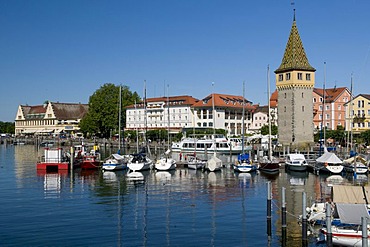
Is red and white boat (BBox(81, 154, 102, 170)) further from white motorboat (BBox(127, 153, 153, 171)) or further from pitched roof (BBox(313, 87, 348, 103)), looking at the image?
pitched roof (BBox(313, 87, 348, 103))

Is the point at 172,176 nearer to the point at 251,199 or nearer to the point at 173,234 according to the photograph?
the point at 251,199

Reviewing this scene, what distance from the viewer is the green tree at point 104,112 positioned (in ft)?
420

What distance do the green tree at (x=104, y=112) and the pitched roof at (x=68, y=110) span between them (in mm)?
38978

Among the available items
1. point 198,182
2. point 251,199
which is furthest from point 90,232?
point 198,182

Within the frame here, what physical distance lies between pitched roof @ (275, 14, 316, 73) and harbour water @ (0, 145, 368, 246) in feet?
116

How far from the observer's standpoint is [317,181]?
4934cm

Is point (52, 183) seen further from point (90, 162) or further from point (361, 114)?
point (361, 114)

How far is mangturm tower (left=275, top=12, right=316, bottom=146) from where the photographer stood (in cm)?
8256

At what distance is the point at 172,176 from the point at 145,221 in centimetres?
2446

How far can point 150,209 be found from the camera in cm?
3253

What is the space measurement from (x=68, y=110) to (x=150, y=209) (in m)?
148

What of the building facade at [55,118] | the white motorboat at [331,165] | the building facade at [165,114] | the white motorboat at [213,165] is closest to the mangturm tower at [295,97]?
the white motorboat at [331,165]

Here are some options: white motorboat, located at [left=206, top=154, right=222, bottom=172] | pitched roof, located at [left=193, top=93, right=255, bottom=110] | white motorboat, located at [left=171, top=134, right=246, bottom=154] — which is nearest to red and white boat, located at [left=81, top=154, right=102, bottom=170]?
white motorboat, located at [left=206, top=154, right=222, bottom=172]

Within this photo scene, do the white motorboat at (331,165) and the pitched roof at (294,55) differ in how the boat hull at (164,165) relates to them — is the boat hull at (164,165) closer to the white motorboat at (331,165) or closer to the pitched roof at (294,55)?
the white motorboat at (331,165)
